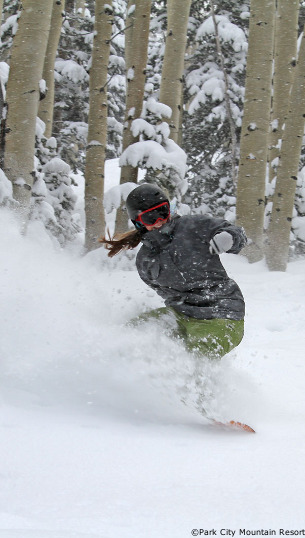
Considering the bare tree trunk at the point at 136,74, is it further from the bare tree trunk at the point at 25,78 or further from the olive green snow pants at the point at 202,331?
the olive green snow pants at the point at 202,331

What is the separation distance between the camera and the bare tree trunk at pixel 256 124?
33.6 ft

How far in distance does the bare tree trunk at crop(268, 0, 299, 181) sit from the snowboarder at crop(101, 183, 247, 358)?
29.6 feet

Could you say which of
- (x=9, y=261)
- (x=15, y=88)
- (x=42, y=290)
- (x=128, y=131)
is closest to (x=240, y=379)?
(x=42, y=290)

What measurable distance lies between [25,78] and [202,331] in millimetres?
5245

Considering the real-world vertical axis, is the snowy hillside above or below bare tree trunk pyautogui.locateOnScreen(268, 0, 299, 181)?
below

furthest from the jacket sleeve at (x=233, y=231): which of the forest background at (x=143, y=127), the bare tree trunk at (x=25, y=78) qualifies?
the bare tree trunk at (x=25, y=78)

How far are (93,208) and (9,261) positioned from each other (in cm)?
650

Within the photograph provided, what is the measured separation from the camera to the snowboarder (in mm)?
4031

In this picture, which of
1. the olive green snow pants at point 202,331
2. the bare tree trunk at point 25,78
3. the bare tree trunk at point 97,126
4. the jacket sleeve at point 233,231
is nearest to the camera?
the jacket sleeve at point 233,231

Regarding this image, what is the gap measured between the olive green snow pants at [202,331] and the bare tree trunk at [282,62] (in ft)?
30.1

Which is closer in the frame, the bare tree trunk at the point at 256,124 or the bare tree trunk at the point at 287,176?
the bare tree trunk at the point at 287,176

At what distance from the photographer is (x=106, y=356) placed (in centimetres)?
388

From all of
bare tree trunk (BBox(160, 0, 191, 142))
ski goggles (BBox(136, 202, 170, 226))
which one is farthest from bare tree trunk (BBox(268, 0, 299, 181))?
ski goggles (BBox(136, 202, 170, 226))

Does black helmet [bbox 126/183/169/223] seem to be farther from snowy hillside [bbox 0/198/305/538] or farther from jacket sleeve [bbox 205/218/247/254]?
snowy hillside [bbox 0/198/305/538]
